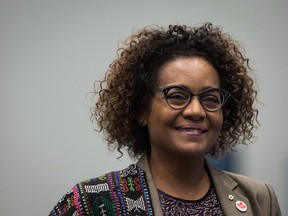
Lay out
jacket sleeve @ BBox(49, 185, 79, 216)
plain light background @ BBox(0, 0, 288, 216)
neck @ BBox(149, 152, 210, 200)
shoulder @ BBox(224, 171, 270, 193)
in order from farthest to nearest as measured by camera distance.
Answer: plain light background @ BBox(0, 0, 288, 216) → shoulder @ BBox(224, 171, 270, 193) → neck @ BBox(149, 152, 210, 200) → jacket sleeve @ BBox(49, 185, 79, 216)

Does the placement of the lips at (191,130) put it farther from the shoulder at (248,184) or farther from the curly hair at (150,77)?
the shoulder at (248,184)

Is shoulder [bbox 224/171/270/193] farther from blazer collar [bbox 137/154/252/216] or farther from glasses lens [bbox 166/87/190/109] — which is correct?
glasses lens [bbox 166/87/190/109]

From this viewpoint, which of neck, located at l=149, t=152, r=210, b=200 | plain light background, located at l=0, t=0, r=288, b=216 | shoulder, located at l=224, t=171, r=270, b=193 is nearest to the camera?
neck, located at l=149, t=152, r=210, b=200

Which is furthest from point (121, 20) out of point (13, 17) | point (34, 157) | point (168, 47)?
point (168, 47)

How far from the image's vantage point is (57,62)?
198cm

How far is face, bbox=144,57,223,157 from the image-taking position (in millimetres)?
1062

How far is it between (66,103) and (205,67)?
1.02 m

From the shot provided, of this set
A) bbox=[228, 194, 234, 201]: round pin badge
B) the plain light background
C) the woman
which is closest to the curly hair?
the woman

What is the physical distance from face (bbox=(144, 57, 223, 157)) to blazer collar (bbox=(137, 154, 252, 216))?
8cm

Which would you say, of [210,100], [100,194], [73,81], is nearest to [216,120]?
[210,100]

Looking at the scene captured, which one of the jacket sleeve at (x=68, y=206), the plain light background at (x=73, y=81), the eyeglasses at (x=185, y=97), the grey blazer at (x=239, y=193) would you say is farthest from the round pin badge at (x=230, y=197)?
the plain light background at (x=73, y=81)

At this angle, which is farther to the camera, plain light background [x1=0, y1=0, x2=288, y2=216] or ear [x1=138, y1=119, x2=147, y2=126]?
plain light background [x1=0, y1=0, x2=288, y2=216]

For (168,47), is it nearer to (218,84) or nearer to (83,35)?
(218,84)

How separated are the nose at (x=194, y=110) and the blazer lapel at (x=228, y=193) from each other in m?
0.24
